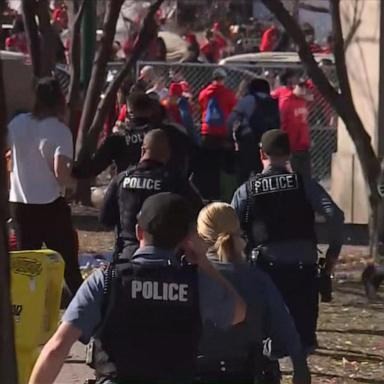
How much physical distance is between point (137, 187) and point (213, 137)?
28.0 ft

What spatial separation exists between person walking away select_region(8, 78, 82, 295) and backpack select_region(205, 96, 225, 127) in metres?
7.02

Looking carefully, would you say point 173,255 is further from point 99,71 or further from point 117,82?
point 117,82

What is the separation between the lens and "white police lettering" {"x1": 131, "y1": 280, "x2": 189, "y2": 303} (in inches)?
184

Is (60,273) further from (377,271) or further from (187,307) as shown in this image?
(377,271)

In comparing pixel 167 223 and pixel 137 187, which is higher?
pixel 167 223

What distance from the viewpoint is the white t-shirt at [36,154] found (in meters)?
8.71

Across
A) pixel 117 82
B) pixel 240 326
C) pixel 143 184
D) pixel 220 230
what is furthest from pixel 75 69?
pixel 240 326

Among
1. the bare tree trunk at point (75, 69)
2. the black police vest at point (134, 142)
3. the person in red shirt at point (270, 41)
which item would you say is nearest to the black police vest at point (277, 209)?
the black police vest at point (134, 142)

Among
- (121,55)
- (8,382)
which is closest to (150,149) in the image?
(8,382)

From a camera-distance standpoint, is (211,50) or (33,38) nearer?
(33,38)

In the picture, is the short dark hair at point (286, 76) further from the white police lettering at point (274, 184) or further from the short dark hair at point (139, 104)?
the white police lettering at point (274, 184)

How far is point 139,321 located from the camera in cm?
467

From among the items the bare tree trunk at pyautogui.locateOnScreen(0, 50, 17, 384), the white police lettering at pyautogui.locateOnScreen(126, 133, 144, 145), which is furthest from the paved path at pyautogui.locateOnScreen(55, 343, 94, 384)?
the bare tree trunk at pyautogui.locateOnScreen(0, 50, 17, 384)

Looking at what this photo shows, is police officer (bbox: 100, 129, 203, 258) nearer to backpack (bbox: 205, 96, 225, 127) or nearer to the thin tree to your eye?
the thin tree
